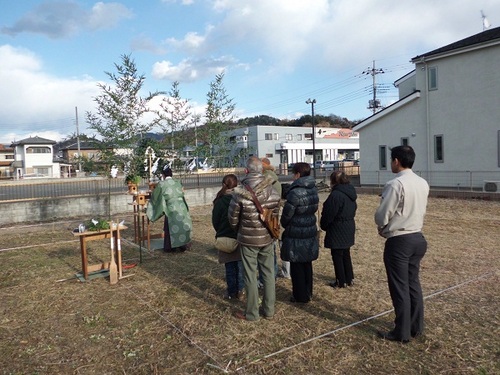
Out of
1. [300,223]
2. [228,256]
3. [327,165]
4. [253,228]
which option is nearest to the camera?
[253,228]

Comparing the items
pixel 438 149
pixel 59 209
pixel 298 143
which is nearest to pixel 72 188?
pixel 59 209

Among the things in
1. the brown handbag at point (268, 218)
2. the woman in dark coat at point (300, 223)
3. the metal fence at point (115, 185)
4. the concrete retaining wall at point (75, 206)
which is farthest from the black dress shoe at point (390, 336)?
the metal fence at point (115, 185)

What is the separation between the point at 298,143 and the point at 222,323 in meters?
47.6

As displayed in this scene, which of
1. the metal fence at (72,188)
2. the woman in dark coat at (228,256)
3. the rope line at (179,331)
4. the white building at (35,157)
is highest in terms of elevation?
the white building at (35,157)

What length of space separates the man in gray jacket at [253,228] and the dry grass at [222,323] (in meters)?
0.44

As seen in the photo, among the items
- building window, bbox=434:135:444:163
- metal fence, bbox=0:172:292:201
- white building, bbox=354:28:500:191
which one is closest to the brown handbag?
metal fence, bbox=0:172:292:201

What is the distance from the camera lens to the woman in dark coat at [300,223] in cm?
429

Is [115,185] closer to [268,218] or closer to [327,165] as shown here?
[268,218]

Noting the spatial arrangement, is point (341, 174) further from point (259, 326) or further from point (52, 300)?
point (52, 300)

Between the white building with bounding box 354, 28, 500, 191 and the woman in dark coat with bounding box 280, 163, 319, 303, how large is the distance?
13.5 meters

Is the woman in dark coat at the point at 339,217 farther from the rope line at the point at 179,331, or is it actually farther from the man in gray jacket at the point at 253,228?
the rope line at the point at 179,331

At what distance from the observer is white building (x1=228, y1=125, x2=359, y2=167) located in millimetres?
49000

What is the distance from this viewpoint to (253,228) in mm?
3875

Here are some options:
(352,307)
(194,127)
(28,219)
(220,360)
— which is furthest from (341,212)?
(28,219)
